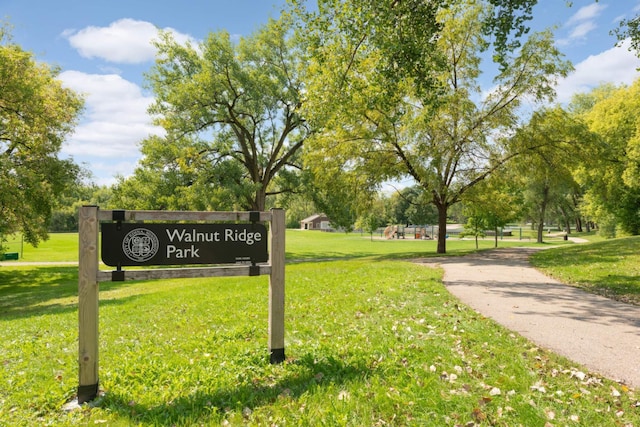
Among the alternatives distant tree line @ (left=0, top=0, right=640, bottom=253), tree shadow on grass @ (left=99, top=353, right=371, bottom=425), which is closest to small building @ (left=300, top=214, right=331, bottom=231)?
distant tree line @ (left=0, top=0, right=640, bottom=253)

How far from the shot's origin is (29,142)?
19297 millimetres

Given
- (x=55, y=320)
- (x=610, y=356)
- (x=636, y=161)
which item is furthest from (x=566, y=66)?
(x=55, y=320)

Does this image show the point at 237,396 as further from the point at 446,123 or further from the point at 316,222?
the point at 316,222

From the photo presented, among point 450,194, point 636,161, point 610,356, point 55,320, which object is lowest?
point 55,320

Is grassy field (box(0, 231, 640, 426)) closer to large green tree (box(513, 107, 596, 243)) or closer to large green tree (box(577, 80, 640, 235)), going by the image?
large green tree (box(513, 107, 596, 243))

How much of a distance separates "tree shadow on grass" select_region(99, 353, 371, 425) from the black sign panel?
50.6 inches

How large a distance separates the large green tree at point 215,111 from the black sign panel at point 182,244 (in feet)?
66.8

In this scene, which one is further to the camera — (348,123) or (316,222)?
(316,222)

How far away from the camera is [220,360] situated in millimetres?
4730

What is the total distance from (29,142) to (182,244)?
19.9 meters

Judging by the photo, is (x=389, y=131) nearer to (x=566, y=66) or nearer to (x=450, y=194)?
(x=450, y=194)

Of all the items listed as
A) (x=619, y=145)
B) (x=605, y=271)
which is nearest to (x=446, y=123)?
(x=605, y=271)

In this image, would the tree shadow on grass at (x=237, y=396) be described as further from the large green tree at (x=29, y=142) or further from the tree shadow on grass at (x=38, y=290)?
the large green tree at (x=29, y=142)

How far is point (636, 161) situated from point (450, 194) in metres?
12.7
